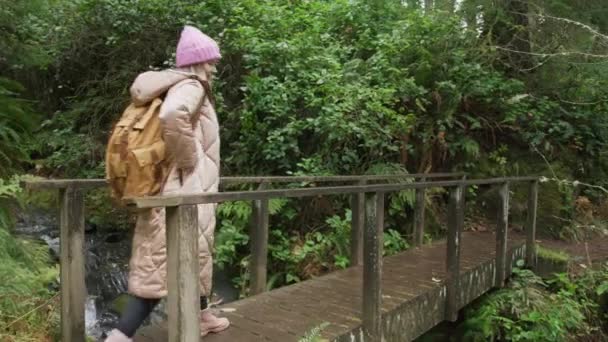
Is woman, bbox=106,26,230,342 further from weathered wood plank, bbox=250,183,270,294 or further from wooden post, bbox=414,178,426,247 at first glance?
wooden post, bbox=414,178,426,247

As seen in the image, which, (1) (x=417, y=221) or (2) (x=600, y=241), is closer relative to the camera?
(1) (x=417, y=221)

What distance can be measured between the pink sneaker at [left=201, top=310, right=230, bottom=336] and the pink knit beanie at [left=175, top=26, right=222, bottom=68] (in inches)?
63.9

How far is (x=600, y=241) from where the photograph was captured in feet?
27.4

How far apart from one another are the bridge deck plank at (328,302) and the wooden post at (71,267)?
1.37 ft

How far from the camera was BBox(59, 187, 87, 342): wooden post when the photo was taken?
3.31 meters

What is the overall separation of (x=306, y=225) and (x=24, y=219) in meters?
4.82

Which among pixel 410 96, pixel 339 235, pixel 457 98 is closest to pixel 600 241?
pixel 457 98

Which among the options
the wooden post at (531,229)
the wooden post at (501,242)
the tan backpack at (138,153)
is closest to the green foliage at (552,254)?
the wooden post at (531,229)

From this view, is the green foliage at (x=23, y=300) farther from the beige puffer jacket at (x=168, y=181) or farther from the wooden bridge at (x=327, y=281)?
the beige puffer jacket at (x=168, y=181)

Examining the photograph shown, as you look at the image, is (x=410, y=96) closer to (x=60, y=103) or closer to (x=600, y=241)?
(x=600, y=241)

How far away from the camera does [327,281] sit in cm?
514

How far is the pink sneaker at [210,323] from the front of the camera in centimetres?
340

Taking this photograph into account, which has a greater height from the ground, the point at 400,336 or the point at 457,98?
the point at 457,98

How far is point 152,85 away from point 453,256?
11.5ft
